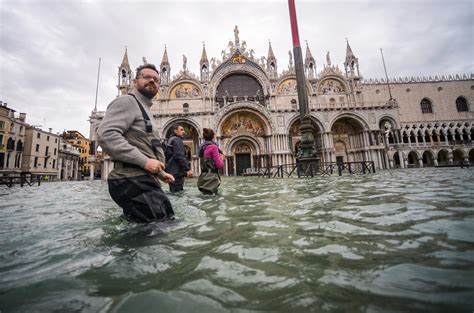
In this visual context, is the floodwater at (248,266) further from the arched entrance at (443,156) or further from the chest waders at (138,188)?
the arched entrance at (443,156)

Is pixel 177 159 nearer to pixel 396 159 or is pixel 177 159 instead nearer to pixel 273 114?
pixel 273 114

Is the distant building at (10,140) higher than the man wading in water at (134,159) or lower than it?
higher

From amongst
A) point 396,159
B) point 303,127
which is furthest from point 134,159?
point 396,159

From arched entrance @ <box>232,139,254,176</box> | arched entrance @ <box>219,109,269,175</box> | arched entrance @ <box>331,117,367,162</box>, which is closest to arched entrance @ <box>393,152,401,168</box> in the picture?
arched entrance @ <box>331,117,367,162</box>

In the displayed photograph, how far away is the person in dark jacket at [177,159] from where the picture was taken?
15.6 ft

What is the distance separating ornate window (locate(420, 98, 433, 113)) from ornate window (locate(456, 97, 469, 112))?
4.01 m

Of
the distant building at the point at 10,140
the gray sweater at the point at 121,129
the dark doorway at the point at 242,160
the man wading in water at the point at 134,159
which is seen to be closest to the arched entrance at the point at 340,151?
the dark doorway at the point at 242,160

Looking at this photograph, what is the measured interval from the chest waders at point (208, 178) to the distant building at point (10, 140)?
30.8 meters

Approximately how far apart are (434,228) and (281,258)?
4.21ft

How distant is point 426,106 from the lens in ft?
94.3

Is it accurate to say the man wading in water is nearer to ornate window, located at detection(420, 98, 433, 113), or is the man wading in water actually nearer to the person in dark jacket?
the person in dark jacket

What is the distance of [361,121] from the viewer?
20156mm

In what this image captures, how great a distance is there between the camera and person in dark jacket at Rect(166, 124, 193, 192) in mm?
4762

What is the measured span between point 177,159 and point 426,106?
3780cm
